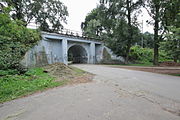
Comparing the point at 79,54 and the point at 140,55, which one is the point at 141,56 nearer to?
the point at 140,55

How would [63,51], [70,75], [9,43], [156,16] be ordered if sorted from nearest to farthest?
[9,43] < [70,75] < [156,16] < [63,51]

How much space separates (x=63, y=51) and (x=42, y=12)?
8965mm

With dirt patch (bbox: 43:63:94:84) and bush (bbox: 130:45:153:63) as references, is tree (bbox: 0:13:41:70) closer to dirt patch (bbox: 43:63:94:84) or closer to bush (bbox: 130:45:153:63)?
dirt patch (bbox: 43:63:94:84)

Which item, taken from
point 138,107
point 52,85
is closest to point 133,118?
point 138,107

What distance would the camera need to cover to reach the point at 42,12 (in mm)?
19250

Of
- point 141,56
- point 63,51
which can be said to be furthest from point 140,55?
point 63,51

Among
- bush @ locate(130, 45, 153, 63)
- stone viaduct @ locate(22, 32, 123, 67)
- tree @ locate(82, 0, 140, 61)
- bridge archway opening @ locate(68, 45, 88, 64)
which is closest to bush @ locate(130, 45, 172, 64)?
bush @ locate(130, 45, 153, 63)

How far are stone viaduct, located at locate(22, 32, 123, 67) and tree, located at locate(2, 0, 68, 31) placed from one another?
5287 mm

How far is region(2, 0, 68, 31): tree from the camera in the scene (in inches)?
680

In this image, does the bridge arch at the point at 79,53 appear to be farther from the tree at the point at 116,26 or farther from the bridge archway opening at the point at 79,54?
the tree at the point at 116,26

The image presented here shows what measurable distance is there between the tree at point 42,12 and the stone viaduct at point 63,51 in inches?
208

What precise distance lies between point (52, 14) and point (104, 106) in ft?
70.9

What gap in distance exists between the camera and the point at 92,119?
2.39 meters

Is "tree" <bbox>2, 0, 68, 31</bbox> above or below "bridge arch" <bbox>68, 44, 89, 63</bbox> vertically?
above
